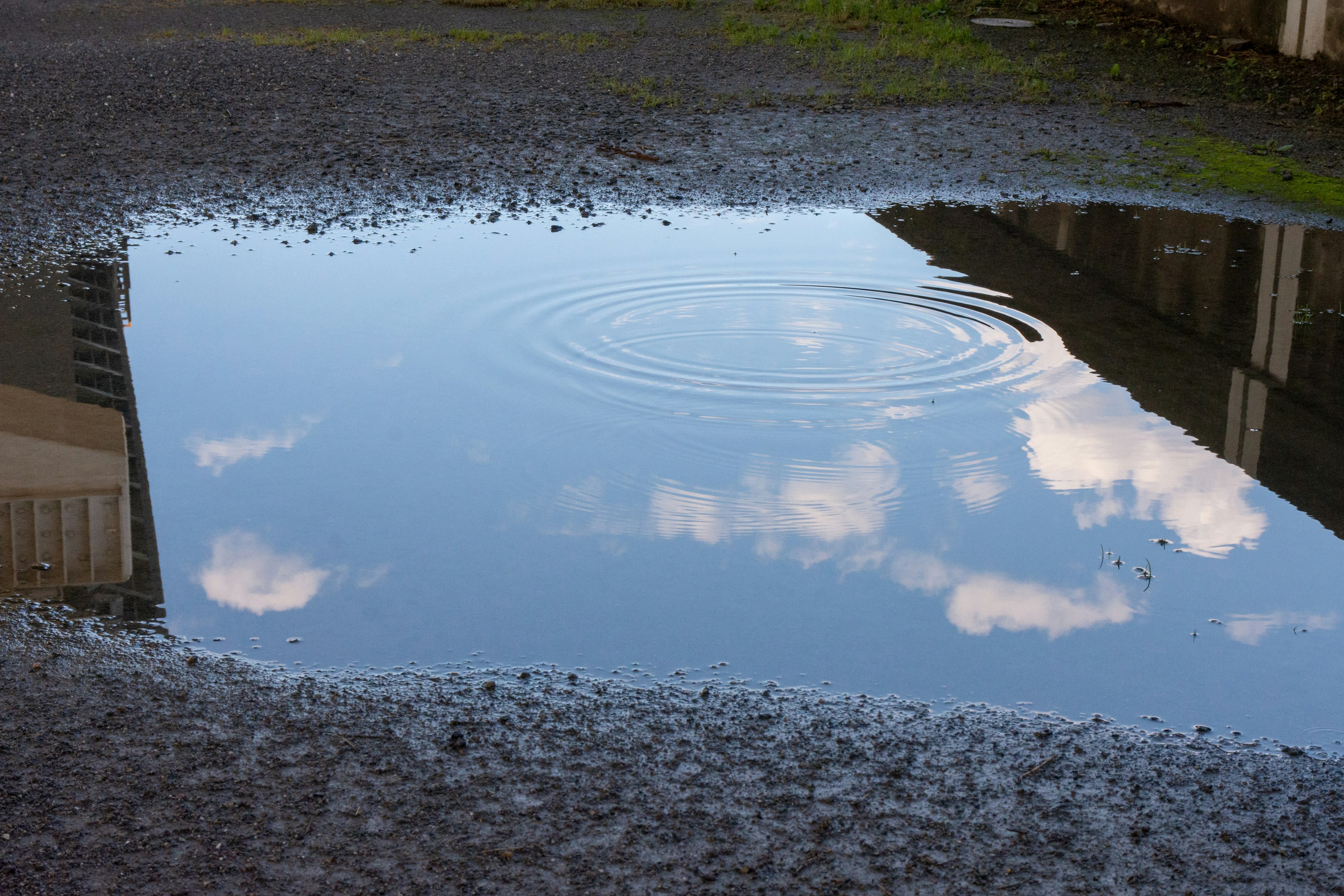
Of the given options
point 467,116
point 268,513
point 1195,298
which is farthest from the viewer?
point 467,116

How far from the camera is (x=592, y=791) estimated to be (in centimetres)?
253

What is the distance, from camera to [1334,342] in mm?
5379

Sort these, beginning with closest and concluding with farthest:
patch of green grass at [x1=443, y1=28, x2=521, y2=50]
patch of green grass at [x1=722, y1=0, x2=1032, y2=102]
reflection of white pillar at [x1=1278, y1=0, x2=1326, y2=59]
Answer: patch of green grass at [x1=722, y1=0, x2=1032, y2=102]
reflection of white pillar at [x1=1278, y1=0, x2=1326, y2=59]
patch of green grass at [x1=443, y1=28, x2=521, y2=50]

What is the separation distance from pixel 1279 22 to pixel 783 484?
1158 centimetres

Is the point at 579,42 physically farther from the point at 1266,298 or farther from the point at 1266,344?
the point at 1266,344

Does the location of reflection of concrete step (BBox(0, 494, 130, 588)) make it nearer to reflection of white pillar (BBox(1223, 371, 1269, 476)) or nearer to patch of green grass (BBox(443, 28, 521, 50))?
reflection of white pillar (BBox(1223, 371, 1269, 476))

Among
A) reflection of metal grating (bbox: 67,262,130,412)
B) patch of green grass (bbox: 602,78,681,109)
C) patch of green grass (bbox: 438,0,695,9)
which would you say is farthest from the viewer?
patch of green grass (bbox: 438,0,695,9)

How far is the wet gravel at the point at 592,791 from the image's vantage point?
229cm

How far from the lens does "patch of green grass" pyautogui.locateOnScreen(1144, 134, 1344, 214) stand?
779 cm

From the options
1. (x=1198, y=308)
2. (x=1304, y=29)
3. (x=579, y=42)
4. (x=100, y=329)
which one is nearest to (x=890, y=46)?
(x=579, y=42)

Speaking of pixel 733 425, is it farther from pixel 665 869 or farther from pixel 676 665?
pixel 665 869

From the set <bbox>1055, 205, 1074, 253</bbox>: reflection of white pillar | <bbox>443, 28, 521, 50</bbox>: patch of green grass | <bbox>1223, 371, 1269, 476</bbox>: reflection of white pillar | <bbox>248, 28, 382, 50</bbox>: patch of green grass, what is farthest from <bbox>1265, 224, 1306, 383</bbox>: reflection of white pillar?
<bbox>248, 28, 382, 50</bbox>: patch of green grass

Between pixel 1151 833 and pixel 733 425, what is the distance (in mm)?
2321

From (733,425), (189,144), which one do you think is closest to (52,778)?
(733,425)
